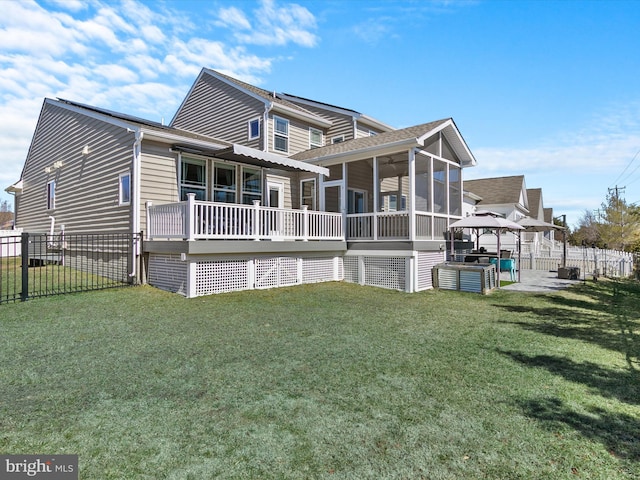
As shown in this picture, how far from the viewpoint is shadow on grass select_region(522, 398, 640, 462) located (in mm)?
2715

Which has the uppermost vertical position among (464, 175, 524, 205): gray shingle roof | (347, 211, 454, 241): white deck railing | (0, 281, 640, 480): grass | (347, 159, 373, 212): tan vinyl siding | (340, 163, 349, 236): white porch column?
(464, 175, 524, 205): gray shingle roof

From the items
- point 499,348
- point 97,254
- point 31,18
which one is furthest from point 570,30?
point 97,254

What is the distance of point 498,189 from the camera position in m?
29.0

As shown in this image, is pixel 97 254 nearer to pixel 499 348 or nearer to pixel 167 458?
pixel 167 458

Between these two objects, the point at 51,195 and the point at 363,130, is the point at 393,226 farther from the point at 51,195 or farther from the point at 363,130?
the point at 51,195

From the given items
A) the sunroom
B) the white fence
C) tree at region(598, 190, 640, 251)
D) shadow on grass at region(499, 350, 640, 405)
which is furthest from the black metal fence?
tree at region(598, 190, 640, 251)

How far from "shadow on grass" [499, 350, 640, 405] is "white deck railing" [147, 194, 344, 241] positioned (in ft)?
22.1

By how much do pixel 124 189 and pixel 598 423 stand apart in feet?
39.3

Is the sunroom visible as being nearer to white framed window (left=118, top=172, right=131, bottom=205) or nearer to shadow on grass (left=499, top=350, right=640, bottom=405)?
shadow on grass (left=499, top=350, right=640, bottom=405)

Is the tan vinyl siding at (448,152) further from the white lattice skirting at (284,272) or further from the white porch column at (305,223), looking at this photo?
the white porch column at (305,223)

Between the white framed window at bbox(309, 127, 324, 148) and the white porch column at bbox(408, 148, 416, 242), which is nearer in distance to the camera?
the white porch column at bbox(408, 148, 416, 242)

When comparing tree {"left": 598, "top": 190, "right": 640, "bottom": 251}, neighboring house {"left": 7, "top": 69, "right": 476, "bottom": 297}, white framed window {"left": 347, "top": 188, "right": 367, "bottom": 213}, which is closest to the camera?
neighboring house {"left": 7, "top": 69, "right": 476, "bottom": 297}

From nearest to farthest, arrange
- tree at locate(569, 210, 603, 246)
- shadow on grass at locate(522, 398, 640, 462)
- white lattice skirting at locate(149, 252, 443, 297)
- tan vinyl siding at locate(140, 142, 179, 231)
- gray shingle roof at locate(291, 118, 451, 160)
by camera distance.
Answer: shadow on grass at locate(522, 398, 640, 462), white lattice skirting at locate(149, 252, 443, 297), tan vinyl siding at locate(140, 142, 179, 231), gray shingle roof at locate(291, 118, 451, 160), tree at locate(569, 210, 603, 246)

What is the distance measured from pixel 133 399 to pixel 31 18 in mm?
11654
